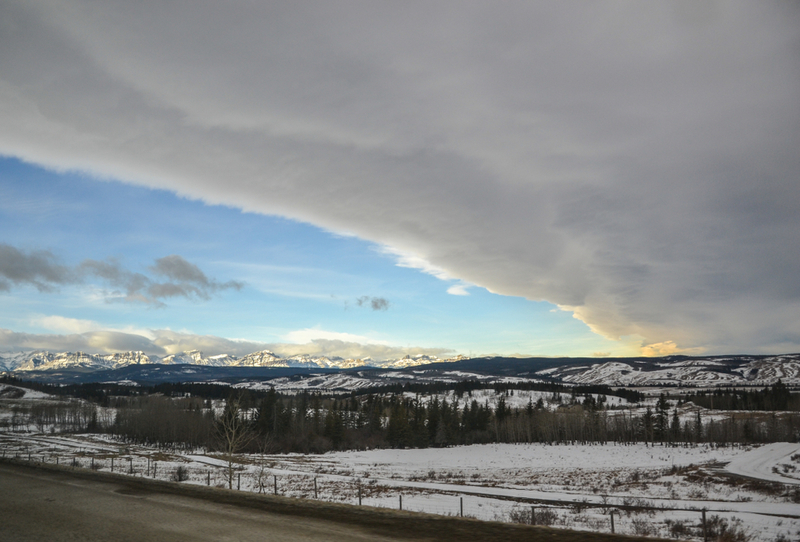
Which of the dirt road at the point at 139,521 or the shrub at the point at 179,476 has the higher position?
the dirt road at the point at 139,521

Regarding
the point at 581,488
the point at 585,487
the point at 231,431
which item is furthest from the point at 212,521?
the point at 231,431

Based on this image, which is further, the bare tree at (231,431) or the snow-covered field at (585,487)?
the bare tree at (231,431)

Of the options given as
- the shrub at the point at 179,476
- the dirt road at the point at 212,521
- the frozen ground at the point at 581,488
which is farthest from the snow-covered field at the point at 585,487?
the dirt road at the point at 212,521

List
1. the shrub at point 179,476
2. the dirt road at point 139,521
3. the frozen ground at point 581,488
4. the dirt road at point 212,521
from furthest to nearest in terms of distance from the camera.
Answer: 1. the shrub at point 179,476
2. the frozen ground at point 581,488
3. the dirt road at point 212,521
4. the dirt road at point 139,521

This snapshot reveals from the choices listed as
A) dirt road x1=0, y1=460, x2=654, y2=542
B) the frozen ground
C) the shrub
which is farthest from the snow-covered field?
dirt road x1=0, y1=460, x2=654, y2=542

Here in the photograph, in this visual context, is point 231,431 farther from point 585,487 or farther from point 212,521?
point 212,521

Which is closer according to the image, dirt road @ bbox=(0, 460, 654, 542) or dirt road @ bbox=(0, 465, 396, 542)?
dirt road @ bbox=(0, 465, 396, 542)

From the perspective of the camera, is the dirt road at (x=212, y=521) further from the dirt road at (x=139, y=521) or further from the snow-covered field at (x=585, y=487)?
the snow-covered field at (x=585, y=487)

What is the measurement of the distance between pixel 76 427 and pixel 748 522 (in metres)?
212

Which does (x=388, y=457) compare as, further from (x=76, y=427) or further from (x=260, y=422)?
(x=76, y=427)

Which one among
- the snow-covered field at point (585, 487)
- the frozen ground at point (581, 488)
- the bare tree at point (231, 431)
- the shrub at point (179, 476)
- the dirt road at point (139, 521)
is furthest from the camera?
the bare tree at point (231, 431)

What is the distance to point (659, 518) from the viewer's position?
2736 cm

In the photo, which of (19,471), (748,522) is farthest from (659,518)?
(19,471)

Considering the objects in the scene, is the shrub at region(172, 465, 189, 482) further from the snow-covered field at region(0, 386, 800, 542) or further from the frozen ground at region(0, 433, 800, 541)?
the frozen ground at region(0, 433, 800, 541)
